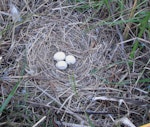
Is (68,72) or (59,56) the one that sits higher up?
(59,56)

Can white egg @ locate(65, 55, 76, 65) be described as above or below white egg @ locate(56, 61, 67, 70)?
above

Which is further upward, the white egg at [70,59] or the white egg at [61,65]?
the white egg at [70,59]

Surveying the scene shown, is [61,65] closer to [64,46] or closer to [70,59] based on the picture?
[70,59]

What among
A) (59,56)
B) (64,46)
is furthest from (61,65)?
(64,46)

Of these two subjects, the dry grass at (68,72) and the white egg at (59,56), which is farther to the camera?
the white egg at (59,56)

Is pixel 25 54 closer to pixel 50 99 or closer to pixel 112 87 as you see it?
pixel 50 99

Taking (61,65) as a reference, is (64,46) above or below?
above

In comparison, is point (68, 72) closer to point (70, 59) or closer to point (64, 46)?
point (70, 59)

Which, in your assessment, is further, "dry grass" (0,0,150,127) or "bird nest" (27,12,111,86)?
"bird nest" (27,12,111,86)

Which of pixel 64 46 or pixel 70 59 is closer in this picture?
pixel 70 59
